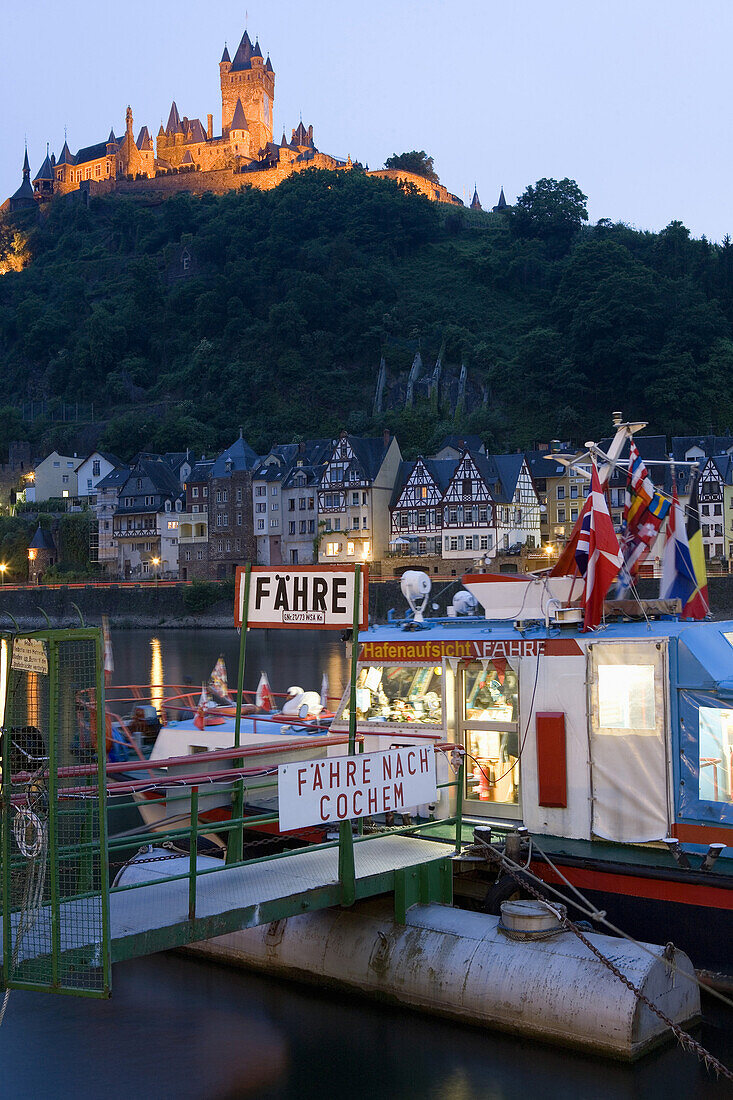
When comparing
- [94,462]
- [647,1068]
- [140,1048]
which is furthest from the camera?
[94,462]

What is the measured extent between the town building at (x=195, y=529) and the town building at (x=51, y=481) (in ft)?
78.1

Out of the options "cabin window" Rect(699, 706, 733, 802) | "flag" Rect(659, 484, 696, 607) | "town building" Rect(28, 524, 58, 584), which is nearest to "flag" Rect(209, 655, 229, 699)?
"flag" Rect(659, 484, 696, 607)

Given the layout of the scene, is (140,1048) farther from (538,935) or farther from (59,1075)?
(538,935)

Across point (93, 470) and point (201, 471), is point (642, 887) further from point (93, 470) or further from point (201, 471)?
point (93, 470)

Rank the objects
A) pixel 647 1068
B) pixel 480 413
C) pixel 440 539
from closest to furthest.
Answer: pixel 647 1068 < pixel 440 539 < pixel 480 413

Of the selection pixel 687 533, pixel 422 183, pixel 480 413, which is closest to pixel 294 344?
pixel 480 413

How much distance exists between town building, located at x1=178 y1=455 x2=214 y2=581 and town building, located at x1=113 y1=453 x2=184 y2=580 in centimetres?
118

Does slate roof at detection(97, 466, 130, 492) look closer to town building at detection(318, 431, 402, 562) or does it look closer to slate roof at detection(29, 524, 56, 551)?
slate roof at detection(29, 524, 56, 551)

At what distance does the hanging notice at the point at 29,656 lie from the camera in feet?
27.9

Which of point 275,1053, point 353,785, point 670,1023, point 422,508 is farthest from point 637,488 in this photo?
point 422,508

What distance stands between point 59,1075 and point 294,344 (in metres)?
131

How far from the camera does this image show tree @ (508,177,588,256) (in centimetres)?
14838

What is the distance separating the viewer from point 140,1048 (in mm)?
11719

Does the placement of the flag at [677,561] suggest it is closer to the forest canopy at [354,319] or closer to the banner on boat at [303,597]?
the banner on boat at [303,597]
